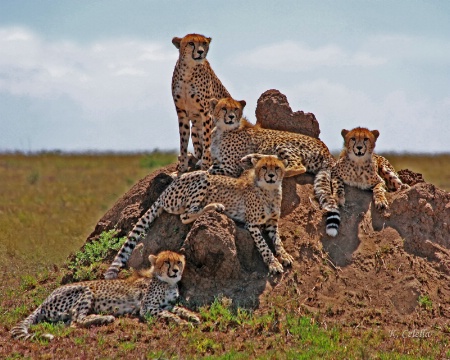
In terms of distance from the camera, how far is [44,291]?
853 cm

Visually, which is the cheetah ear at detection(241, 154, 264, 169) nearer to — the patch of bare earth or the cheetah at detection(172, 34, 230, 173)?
the patch of bare earth

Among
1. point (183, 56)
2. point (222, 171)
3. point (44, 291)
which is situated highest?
point (183, 56)

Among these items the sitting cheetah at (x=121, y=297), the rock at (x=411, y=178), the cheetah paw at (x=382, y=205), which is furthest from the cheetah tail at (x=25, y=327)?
the rock at (x=411, y=178)

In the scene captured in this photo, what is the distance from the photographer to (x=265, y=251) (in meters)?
7.76

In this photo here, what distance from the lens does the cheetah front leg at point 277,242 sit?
25.5 feet

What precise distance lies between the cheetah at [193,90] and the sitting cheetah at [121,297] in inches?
80.5

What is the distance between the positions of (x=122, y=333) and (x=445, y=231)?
3307 mm

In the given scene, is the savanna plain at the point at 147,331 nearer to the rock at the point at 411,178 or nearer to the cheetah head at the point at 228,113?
the cheetah head at the point at 228,113

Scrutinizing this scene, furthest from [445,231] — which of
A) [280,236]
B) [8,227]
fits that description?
[8,227]

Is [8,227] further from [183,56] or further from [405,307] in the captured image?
[405,307]

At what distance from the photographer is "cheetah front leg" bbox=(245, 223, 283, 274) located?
7.67 metres

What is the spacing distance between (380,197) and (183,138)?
2.37m

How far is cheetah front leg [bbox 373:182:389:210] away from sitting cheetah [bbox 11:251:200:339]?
202cm

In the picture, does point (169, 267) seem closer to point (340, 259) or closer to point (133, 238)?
point (133, 238)
